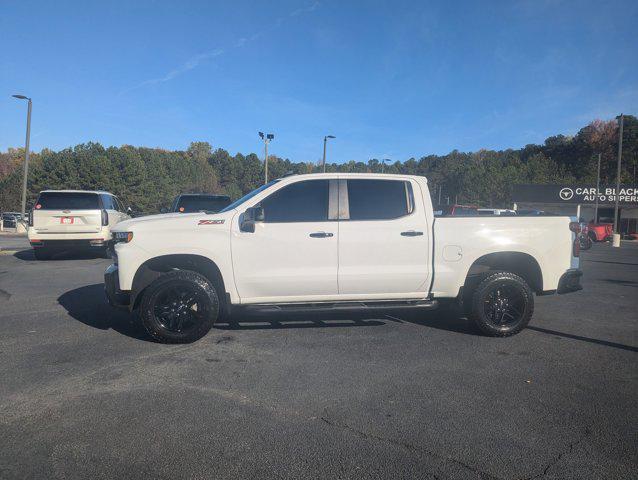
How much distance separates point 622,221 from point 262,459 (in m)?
47.6

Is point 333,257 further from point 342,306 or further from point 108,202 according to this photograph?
point 108,202

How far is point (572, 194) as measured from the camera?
4162cm

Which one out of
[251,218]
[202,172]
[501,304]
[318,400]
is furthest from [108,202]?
[202,172]

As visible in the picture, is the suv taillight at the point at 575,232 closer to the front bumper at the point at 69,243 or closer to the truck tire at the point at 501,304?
the truck tire at the point at 501,304

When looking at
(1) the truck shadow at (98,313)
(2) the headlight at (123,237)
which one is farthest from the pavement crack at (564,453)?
(2) the headlight at (123,237)

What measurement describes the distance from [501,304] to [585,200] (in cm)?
4173

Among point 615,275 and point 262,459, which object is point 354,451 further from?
point 615,275

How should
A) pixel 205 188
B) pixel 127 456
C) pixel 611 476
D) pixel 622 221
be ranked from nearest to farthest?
1. pixel 611 476
2. pixel 127 456
3. pixel 622 221
4. pixel 205 188

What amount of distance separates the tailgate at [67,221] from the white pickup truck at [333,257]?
7.64m

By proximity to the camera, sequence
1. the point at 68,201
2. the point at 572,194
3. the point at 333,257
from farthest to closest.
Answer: the point at 572,194
the point at 68,201
the point at 333,257

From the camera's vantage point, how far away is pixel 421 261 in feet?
18.0

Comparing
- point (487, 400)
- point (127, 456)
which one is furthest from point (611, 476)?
point (127, 456)

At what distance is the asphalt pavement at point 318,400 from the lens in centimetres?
279

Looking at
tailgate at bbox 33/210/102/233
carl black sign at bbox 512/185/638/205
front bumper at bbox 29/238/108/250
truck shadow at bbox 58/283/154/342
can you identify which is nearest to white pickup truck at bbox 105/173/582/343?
truck shadow at bbox 58/283/154/342
